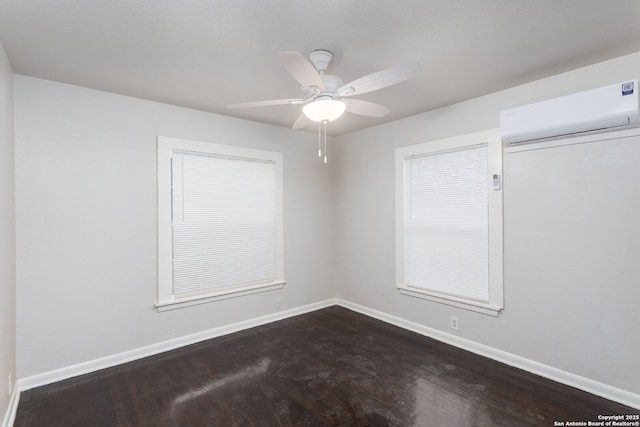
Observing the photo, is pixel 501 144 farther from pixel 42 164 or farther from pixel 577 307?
pixel 42 164

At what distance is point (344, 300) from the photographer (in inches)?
188

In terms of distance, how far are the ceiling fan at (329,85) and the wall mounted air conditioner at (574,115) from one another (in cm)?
124

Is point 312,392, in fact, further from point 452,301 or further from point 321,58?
point 321,58

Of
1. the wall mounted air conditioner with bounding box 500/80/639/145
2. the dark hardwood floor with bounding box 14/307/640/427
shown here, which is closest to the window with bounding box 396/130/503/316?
the wall mounted air conditioner with bounding box 500/80/639/145

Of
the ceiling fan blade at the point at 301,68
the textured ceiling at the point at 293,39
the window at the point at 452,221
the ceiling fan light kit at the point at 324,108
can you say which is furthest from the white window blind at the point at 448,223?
the ceiling fan blade at the point at 301,68

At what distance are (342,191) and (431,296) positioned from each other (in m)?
1.90

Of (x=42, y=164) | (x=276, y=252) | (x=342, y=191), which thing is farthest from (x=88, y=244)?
(x=342, y=191)

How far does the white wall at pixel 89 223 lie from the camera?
8.73ft

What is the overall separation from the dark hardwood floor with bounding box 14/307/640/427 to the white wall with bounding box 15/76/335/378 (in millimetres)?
313

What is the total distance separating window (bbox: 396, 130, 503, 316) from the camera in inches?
123

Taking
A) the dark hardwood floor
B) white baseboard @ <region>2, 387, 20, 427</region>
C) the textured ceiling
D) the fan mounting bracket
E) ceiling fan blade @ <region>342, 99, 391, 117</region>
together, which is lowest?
the dark hardwood floor

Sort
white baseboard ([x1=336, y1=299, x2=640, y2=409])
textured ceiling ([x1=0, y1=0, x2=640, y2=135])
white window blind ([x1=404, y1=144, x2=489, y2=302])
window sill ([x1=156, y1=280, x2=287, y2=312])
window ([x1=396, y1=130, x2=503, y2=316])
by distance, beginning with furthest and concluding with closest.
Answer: window sill ([x1=156, y1=280, x2=287, y2=312])
white window blind ([x1=404, y1=144, x2=489, y2=302])
window ([x1=396, y1=130, x2=503, y2=316])
white baseboard ([x1=336, y1=299, x2=640, y2=409])
textured ceiling ([x1=0, y1=0, x2=640, y2=135])

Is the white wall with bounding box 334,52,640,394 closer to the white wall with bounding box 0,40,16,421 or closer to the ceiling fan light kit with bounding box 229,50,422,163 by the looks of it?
the ceiling fan light kit with bounding box 229,50,422,163

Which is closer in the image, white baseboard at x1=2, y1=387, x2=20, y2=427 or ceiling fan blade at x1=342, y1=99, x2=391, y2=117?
white baseboard at x1=2, y1=387, x2=20, y2=427
